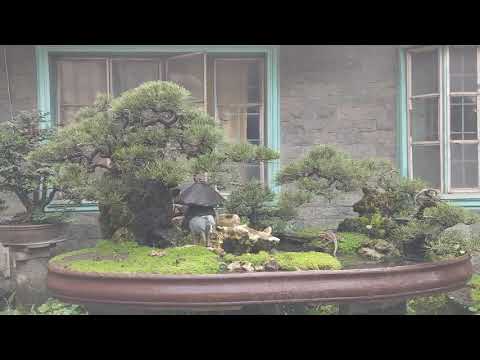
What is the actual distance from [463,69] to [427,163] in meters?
0.88

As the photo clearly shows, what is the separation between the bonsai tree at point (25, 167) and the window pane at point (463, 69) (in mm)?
3454

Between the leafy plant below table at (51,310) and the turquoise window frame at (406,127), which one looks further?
the turquoise window frame at (406,127)

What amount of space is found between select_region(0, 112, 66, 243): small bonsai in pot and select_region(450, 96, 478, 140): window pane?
3395 millimetres

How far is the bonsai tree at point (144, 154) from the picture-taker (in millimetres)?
3332

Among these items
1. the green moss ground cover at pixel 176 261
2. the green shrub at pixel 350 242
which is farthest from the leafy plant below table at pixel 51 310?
the green shrub at pixel 350 242

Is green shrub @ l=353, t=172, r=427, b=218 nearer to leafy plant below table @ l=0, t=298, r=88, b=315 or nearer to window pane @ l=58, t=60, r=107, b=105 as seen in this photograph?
leafy plant below table @ l=0, t=298, r=88, b=315

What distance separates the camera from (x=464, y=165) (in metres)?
5.13

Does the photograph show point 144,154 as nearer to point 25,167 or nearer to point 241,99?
point 25,167

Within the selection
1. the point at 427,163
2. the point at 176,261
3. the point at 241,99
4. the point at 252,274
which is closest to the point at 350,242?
the point at 252,274

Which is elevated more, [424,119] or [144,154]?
[424,119]

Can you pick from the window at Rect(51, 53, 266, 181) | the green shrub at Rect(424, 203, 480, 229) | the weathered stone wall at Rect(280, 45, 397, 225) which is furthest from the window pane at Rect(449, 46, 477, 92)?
the green shrub at Rect(424, 203, 480, 229)

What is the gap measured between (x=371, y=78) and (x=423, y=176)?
1.01 meters

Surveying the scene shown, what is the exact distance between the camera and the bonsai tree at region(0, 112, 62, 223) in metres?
4.18

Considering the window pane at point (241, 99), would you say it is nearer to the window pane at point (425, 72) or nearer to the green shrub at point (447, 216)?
the window pane at point (425, 72)
